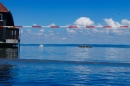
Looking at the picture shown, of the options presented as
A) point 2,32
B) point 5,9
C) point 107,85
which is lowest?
point 107,85

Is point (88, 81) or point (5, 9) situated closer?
point (88, 81)

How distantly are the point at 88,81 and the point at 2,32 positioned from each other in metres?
44.1

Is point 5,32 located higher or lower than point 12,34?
higher

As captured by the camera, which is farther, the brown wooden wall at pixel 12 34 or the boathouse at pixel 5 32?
the brown wooden wall at pixel 12 34

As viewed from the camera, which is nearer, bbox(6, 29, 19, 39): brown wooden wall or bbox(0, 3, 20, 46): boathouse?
bbox(0, 3, 20, 46): boathouse

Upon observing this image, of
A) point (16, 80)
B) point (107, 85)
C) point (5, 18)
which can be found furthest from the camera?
point (5, 18)

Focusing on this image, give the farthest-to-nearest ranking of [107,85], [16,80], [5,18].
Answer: [5,18] < [16,80] < [107,85]

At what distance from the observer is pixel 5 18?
57.0m

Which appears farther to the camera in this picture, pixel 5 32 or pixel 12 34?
pixel 12 34

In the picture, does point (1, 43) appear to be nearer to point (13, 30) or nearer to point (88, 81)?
point (13, 30)

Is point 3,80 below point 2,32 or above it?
below

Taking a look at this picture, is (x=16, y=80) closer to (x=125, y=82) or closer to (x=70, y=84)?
(x=70, y=84)

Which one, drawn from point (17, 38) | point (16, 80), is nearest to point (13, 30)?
point (17, 38)

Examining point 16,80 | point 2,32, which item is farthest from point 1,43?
point 16,80
